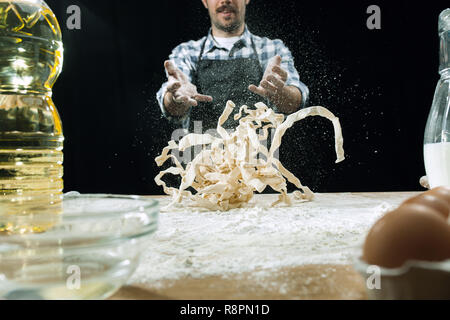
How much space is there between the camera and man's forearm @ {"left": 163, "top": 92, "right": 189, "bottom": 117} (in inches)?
88.3

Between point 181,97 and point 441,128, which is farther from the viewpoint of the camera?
point 181,97

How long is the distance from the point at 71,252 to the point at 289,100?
2017 mm

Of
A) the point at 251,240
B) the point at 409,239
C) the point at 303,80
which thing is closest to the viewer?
the point at 409,239

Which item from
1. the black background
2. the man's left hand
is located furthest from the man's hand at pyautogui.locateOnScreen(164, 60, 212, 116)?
the man's left hand

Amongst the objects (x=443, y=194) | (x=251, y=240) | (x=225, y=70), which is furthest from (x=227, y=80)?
(x=443, y=194)

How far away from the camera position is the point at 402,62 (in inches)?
90.3

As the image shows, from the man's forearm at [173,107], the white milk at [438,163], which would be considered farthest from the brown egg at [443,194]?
the man's forearm at [173,107]

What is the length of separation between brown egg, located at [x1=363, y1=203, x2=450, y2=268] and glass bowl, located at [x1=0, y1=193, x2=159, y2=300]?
18 centimetres

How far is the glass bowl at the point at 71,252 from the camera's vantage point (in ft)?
0.94

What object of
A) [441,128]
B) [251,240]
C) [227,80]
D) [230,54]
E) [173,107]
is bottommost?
[251,240]

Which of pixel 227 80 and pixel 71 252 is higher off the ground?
pixel 227 80

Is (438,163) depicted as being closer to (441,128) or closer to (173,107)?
(441,128)

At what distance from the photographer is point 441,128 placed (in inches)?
32.0
